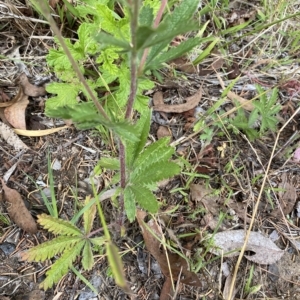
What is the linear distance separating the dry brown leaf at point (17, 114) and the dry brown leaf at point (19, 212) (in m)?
0.37

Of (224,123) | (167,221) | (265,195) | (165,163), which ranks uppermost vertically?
(165,163)

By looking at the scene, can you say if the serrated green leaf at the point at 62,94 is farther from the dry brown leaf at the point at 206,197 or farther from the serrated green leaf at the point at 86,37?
the dry brown leaf at the point at 206,197

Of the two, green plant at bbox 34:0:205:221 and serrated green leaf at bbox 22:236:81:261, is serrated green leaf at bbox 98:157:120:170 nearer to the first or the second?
green plant at bbox 34:0:205:221

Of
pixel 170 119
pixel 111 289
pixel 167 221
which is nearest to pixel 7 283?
pixel 111 289

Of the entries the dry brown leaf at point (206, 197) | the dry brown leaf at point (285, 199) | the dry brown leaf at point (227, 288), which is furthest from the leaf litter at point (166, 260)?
the dry brown leaf at point (285, 199)

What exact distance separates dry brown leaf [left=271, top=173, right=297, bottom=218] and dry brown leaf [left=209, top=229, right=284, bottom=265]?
0.16m

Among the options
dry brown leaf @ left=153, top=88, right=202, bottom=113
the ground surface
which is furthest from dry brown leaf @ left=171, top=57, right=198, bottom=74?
dry brown leaf @ left=153, top=88, right=202, bottom=113

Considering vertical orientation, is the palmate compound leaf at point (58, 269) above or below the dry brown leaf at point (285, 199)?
below

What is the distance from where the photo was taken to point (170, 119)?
2.27 m

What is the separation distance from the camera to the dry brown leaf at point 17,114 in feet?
A: 6.83

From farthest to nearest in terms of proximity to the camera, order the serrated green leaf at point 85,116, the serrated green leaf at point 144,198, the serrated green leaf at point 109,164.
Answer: the serrated green leaf at point 109,164, the serrated green leaf at point 144,198, the serrated green leaf at point 85,116

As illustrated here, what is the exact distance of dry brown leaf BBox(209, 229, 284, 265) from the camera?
202cm

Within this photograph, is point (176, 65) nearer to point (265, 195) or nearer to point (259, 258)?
point (265, 195)

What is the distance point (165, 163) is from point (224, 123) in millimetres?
816
